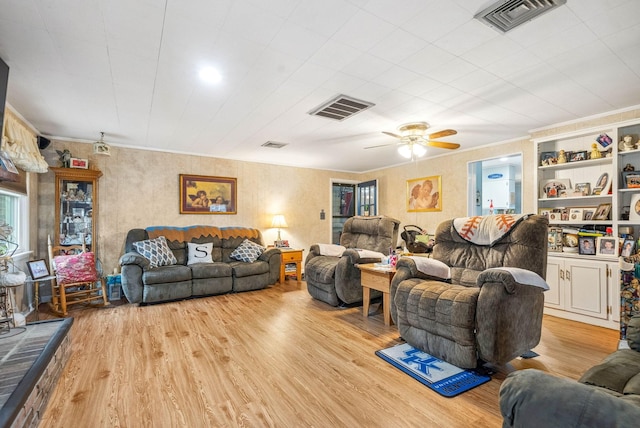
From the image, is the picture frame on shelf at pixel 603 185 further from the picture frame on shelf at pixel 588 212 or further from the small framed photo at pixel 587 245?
the small framed photo at pixel 587 245

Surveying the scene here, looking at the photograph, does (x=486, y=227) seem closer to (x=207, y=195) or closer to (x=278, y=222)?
(x=278, y=222)

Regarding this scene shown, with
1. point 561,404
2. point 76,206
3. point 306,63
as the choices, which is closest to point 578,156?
point 306,63

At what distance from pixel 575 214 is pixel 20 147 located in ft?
20.7

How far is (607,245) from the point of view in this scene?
3.35 m

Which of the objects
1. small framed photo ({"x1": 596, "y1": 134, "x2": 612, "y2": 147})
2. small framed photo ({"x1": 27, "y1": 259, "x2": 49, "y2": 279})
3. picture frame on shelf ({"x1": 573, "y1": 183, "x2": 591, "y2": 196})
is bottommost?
small framed photo ({"x1": 27, "y1": 259, "x2": 49, "y2": 279})

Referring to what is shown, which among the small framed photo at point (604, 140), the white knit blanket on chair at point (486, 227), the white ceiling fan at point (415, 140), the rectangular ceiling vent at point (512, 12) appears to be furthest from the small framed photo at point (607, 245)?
the rectangular ceiling vent at point (512, 12)

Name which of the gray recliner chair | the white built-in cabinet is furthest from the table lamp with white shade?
the white built-in cabinet

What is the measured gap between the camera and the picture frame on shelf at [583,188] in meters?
3.69

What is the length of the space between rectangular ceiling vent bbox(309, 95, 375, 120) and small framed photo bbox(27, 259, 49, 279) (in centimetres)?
383

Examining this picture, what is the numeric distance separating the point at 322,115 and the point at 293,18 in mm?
1641

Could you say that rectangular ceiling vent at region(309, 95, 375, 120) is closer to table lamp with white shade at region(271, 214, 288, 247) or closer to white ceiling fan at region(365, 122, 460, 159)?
white ceiling fan at region(365, 122, 460, 159)

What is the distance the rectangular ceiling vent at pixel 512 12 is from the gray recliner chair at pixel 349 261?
269 cm

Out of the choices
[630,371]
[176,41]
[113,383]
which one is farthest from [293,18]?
[113,383]

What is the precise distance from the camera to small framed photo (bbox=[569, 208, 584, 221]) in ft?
12.1
